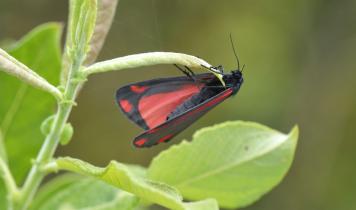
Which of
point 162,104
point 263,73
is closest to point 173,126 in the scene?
point 162,104

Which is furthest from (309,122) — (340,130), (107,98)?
(107,98)

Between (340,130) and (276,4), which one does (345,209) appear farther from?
(276,4)

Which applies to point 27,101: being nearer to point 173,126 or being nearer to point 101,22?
point 101,22

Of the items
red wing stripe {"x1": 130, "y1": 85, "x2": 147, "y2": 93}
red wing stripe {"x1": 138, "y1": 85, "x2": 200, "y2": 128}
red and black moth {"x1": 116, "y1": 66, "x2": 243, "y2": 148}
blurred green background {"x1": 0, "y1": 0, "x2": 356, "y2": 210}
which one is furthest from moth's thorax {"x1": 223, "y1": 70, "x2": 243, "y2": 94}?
blurred green background {"x1": 0, "y1": 0, "x2": 356, "y2": 210}

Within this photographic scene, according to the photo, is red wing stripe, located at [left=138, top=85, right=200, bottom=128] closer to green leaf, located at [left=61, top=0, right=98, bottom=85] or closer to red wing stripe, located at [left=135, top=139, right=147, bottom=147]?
red wing stripe, located at [left=135, top=139, right=147, bottom=147]

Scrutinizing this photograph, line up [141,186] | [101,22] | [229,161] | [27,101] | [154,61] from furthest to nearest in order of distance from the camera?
[27,101]
[229,161]
[101,22]
[154,61]
[141,186]
